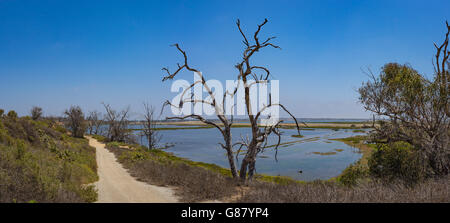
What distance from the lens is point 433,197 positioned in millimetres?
6172

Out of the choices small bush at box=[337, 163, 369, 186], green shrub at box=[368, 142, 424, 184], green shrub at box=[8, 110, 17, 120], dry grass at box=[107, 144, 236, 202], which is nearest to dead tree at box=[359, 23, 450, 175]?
green shrub at box=[368, 142, 424, 184]

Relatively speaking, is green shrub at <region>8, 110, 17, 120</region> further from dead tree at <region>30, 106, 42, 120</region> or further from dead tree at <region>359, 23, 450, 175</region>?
dead tree at <region>30, 106, 42, 120</region>

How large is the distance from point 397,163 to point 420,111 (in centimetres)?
269

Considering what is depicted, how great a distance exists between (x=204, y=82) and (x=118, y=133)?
33.4 metres

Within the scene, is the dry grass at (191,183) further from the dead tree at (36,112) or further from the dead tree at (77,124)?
the dead tree at (36,112)

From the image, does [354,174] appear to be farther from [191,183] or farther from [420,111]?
[191,183]

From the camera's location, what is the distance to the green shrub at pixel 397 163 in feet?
33.6

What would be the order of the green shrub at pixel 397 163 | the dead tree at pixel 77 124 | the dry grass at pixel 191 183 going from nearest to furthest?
the dry grass at pixel 191 183 < the green shrub at pixel 397 163 < the dead tree at pixel 77 124

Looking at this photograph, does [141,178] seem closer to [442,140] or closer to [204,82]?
[204,82]

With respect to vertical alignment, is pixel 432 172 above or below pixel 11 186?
below

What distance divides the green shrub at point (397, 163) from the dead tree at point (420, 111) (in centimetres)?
55

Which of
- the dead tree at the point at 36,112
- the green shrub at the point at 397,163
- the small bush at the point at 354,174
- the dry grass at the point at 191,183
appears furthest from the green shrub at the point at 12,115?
the dead tree at the point at 36,112

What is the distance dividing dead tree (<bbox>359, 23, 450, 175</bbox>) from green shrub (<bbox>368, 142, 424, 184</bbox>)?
1.79 ft
